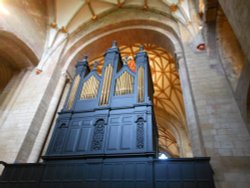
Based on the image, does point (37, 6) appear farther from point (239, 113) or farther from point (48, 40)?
point (239, 113)

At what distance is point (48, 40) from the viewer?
31.0 ft

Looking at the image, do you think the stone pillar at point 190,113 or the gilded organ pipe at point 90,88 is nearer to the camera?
the stone pillar at point 190,113

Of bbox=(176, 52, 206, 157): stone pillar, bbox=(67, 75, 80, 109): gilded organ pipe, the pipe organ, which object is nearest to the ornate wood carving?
the pipe organ

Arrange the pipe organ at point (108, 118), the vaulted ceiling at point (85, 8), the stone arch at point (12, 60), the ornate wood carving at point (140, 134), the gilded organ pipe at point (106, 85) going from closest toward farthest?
the ornate wood carving at point (140, 134) < the pipe organ at point (108, 118) < the gilded organ pipe at point (106, 85) < the stone arch at point (12, 60) < the vaulted ceiling at point (85, 8)

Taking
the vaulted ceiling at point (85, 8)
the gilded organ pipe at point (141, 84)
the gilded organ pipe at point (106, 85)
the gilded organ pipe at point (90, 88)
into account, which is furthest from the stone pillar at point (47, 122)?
the gilded organ pipe at point (141, 84)

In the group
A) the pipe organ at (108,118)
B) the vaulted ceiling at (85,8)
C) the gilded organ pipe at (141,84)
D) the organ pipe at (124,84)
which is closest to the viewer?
the pipe organ at (108,118)

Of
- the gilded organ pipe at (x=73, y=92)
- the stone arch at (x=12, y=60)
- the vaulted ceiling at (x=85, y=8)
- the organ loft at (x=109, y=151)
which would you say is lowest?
the organ loft at (x=109, y=151)

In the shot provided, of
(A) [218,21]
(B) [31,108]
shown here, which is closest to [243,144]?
(A) [218,21]

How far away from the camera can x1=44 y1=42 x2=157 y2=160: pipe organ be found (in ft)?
15.6

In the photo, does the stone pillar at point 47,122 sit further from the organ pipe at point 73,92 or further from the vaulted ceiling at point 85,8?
the vaulted ceiling at point 85,8

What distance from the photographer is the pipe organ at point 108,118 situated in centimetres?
476

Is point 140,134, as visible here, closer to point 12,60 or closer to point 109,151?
point 109,151

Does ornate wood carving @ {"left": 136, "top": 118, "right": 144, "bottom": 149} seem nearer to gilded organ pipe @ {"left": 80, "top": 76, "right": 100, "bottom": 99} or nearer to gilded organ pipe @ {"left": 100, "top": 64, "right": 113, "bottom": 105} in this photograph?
gilded organ pipe @ {"left": 100, "top": 64, "right": 113, "bottom": 105}

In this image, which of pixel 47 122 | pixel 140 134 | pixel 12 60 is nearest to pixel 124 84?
pixel 140 134
